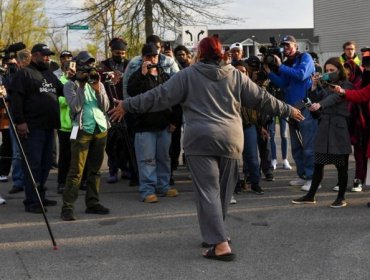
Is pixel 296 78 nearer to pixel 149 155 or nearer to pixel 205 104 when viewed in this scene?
pixel 149 155

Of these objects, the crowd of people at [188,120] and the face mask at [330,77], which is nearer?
the crowd of people at [188,120]

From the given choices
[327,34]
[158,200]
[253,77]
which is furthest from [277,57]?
[327,34]

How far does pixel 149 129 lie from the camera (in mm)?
7207

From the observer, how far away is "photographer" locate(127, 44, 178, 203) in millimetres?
7117

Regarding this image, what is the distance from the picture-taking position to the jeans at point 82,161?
20.6 ft

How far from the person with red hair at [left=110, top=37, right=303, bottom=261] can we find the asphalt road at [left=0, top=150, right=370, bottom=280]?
0.39m

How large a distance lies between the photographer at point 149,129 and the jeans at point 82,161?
33.0 inches

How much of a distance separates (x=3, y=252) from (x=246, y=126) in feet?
11.5

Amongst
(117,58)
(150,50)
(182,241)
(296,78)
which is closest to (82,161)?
(182,241)

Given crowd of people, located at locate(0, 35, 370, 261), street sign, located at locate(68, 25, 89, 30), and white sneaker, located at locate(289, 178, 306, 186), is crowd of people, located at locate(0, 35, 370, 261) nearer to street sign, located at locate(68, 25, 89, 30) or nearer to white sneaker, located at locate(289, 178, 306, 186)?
white sneaker, located at locate(289, 178, 306, 186)

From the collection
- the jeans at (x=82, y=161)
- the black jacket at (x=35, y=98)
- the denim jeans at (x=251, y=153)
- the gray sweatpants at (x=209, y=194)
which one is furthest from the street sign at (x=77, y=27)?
the gray sweatpants at (x=209, y=194)

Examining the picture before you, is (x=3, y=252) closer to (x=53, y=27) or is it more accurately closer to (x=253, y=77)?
(x=253, y=77)

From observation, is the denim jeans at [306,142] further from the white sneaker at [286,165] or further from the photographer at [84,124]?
the photographer at [84,124]

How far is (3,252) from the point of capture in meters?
5.18
